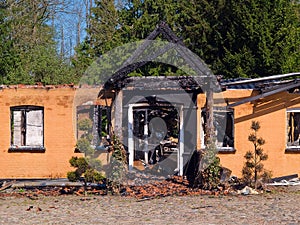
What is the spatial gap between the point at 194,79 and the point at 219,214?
14.0 ft

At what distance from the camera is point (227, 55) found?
91.8ft

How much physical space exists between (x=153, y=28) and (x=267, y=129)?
8605mm

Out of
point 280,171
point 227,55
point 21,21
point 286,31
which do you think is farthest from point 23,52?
point 280,171

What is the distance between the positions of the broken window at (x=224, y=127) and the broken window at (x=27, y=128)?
5.01 metres

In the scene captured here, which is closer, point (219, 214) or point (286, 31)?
point (219, 214)

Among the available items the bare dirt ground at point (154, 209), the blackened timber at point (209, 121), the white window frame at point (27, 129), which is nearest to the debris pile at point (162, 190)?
the bare dirt ground at point (154, 209)

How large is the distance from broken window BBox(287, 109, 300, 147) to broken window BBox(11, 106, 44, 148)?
7585 mm

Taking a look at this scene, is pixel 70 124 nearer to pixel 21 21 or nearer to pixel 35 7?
pixel 21 21

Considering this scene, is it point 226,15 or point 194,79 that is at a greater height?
point 226,15

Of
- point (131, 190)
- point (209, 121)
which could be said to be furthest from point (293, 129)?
point (131, 190)

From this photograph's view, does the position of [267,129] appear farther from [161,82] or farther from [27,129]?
[27,129]

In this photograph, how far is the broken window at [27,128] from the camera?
16.4 meters

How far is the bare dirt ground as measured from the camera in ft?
32.9

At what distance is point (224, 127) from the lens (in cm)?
1631
